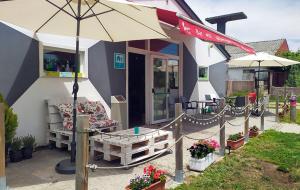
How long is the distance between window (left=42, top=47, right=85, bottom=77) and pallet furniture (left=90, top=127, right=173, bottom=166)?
78.5 inches

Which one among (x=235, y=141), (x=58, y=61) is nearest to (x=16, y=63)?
(x=58, y=61)

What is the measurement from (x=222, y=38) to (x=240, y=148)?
361cm

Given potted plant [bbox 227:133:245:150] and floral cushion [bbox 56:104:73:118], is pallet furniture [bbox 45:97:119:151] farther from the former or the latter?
potted plant [bbox 227:133:245:150]

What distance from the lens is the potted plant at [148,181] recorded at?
139 inches

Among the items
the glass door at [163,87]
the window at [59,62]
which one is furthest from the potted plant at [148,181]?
the glass door at [163,87]

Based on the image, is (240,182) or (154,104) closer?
(240,182)

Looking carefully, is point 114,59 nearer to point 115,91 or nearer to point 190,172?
point 115,91

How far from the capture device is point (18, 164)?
16.7 feet

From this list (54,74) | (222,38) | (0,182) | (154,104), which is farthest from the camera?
(154,104)

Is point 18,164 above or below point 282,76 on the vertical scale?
below

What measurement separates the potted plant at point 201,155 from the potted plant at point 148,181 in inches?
50.6

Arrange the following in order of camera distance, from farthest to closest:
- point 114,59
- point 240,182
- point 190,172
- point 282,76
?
point 282,76 < point 114,59 < point 190,172 < point 240,182

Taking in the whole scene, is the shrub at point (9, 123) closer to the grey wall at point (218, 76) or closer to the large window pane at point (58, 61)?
the large window pane at point (58, 61)

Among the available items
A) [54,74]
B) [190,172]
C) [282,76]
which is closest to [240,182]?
[190,172]
